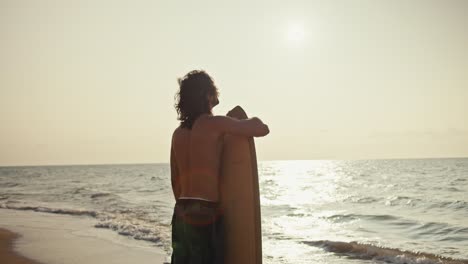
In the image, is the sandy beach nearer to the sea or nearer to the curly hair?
the sea

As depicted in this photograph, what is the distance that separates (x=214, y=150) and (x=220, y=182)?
38 centimetres

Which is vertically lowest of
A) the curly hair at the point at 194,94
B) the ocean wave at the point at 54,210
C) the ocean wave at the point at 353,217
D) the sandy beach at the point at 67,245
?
the ocean wave at the point at 353,217

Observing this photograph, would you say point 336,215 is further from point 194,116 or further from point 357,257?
point 194,116

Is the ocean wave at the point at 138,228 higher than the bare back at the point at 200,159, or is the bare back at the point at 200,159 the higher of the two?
the bare back at the point at 200,159

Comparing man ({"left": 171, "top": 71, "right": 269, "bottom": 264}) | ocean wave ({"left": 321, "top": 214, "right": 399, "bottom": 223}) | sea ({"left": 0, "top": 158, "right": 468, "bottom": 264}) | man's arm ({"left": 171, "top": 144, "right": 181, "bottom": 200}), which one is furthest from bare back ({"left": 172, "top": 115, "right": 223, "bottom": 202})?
ocean wave ({"left": 321, "top": 214, "right": 399, "bottom": 223})

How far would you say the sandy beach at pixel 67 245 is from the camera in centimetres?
813

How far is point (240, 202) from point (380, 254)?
23.2 ft

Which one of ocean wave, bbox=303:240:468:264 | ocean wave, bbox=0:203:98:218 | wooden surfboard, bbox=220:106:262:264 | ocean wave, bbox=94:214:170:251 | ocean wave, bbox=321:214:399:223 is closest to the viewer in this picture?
wooden surfboard, bbox=220:106:262:264

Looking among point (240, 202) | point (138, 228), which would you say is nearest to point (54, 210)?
point (138, 228)

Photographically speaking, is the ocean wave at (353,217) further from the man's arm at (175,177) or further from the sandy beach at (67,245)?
the man's arm at (175,177)

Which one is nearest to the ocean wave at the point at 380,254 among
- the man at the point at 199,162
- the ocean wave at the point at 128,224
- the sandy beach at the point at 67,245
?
the ocean wave at the point at 128,224

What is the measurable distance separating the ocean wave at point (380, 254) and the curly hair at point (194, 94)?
7320mm

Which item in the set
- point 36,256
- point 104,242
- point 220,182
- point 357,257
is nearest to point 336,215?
point 357,257

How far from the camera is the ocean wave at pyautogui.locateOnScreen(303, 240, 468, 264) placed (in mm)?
9445
